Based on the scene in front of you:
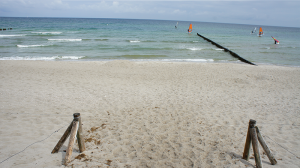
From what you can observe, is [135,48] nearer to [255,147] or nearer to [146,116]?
[146,116]

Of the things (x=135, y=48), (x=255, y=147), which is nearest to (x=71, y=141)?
(x=255, y=147)

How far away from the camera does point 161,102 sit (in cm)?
648

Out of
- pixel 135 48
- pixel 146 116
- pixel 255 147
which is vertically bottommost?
pixel 146 116

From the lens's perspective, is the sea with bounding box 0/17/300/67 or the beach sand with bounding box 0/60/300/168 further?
the sea with bounding box 0/17/300/67

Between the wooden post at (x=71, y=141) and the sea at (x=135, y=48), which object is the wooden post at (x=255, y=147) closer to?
the wooden post at (x=71, y=141)

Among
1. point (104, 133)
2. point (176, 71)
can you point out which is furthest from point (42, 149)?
point (176, 71)

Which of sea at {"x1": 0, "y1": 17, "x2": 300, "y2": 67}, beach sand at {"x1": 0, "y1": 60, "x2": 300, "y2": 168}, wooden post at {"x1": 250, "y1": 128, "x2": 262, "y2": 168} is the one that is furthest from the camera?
sea at {"x1": 0, "y1": 17, "x2": 300, "y2": 67}

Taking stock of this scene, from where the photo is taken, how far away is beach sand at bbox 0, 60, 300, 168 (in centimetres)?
361

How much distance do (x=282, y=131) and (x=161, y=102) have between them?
3.69 m

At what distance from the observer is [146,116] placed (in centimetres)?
542

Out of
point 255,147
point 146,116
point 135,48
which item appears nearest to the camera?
point 255,147

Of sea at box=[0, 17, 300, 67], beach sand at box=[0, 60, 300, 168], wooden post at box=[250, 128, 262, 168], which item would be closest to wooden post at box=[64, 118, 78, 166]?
beach sand at box=[0, 60, 300, 168]

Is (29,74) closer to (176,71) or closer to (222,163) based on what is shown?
(176,71)

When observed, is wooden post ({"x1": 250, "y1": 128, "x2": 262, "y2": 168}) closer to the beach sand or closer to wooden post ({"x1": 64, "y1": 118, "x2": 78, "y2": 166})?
the beach sand
